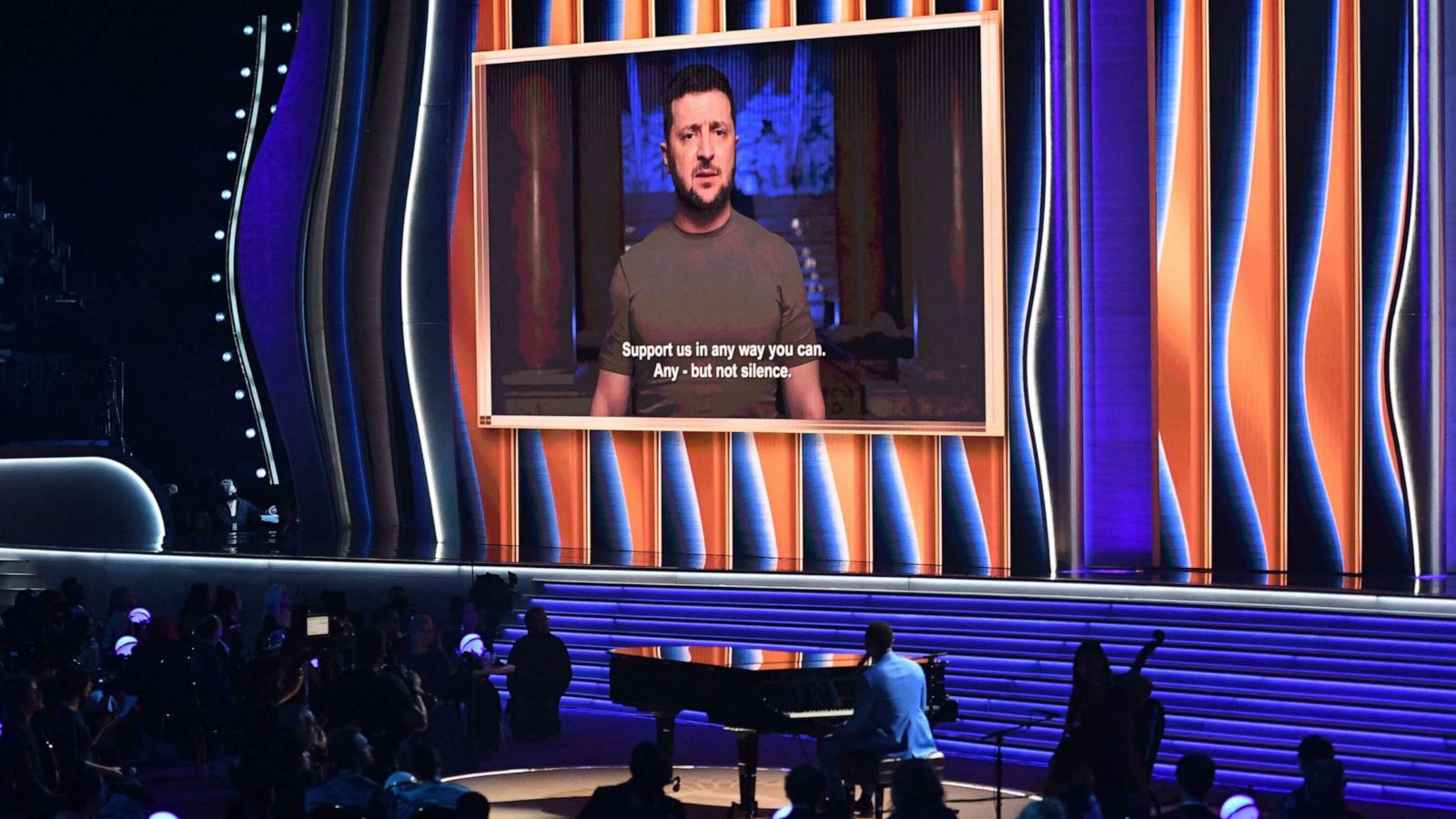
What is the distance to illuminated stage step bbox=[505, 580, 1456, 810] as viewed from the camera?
9969 millimetres

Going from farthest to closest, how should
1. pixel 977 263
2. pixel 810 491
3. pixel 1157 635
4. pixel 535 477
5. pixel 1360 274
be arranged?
pixel 535 477 < pixel 810 491 < pixel 977 263 < pixel 1360 274 < pixel 1157 635

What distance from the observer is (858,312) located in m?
13.0

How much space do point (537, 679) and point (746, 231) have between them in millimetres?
3927

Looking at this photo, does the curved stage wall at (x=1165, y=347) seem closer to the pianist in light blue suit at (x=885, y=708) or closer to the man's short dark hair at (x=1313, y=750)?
the pianist in light blue suit at (x=885, y=708)

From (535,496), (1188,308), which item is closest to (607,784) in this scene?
(535,496)

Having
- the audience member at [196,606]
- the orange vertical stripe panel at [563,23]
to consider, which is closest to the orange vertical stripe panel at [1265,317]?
the orange vertical stripe panel at [563,23]

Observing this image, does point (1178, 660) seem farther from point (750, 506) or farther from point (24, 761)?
point (24, 761)

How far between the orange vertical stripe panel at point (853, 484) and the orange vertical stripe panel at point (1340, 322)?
318 centimetres

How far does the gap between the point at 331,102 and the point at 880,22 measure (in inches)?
194

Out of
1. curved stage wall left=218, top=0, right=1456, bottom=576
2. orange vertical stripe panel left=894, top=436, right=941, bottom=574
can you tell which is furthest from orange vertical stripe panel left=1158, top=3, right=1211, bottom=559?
orange vertical stripe panel left=894, top=436, right=941, bottom=574

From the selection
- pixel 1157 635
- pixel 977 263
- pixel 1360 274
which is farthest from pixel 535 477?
pixel 1157 635

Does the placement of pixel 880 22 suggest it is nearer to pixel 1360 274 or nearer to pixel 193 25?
pixel 1360 274

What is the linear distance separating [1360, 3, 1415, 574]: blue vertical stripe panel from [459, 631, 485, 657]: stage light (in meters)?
5.70

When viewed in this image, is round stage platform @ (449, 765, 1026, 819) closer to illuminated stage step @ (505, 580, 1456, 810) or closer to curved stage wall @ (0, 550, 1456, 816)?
curved stage wall @ (0, 550, 1456, 816)
